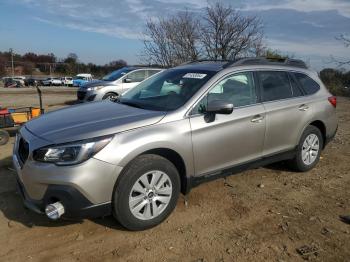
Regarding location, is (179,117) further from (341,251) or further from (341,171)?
(341,171)

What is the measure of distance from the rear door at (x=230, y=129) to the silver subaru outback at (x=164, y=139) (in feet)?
0.04

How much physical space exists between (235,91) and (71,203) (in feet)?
7.86

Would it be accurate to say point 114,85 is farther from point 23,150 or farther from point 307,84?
point 23,150

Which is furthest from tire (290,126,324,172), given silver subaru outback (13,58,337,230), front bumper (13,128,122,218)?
front bumper (13,128,122,218)

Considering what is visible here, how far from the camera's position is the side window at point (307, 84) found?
5.83 m

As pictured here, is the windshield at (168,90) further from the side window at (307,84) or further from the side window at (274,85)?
the side window at (307,84)

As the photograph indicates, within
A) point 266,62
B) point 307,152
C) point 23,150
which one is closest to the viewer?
point 23,150

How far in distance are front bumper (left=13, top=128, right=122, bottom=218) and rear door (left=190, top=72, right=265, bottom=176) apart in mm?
1078

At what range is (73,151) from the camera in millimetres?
3611

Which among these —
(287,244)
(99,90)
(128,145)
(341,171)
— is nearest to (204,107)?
(128,145)

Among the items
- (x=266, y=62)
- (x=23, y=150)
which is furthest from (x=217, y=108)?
(x=23, y=150)

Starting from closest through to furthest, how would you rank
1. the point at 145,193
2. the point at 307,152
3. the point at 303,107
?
1. the point at 145,193
2. the point at 303,107
3. the point at 307,152

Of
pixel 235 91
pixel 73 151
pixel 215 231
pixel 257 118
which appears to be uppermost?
pixel 235 91

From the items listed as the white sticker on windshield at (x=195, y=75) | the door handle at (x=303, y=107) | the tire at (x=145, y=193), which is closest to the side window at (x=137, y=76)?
the door handle at (x=303, y=107)
